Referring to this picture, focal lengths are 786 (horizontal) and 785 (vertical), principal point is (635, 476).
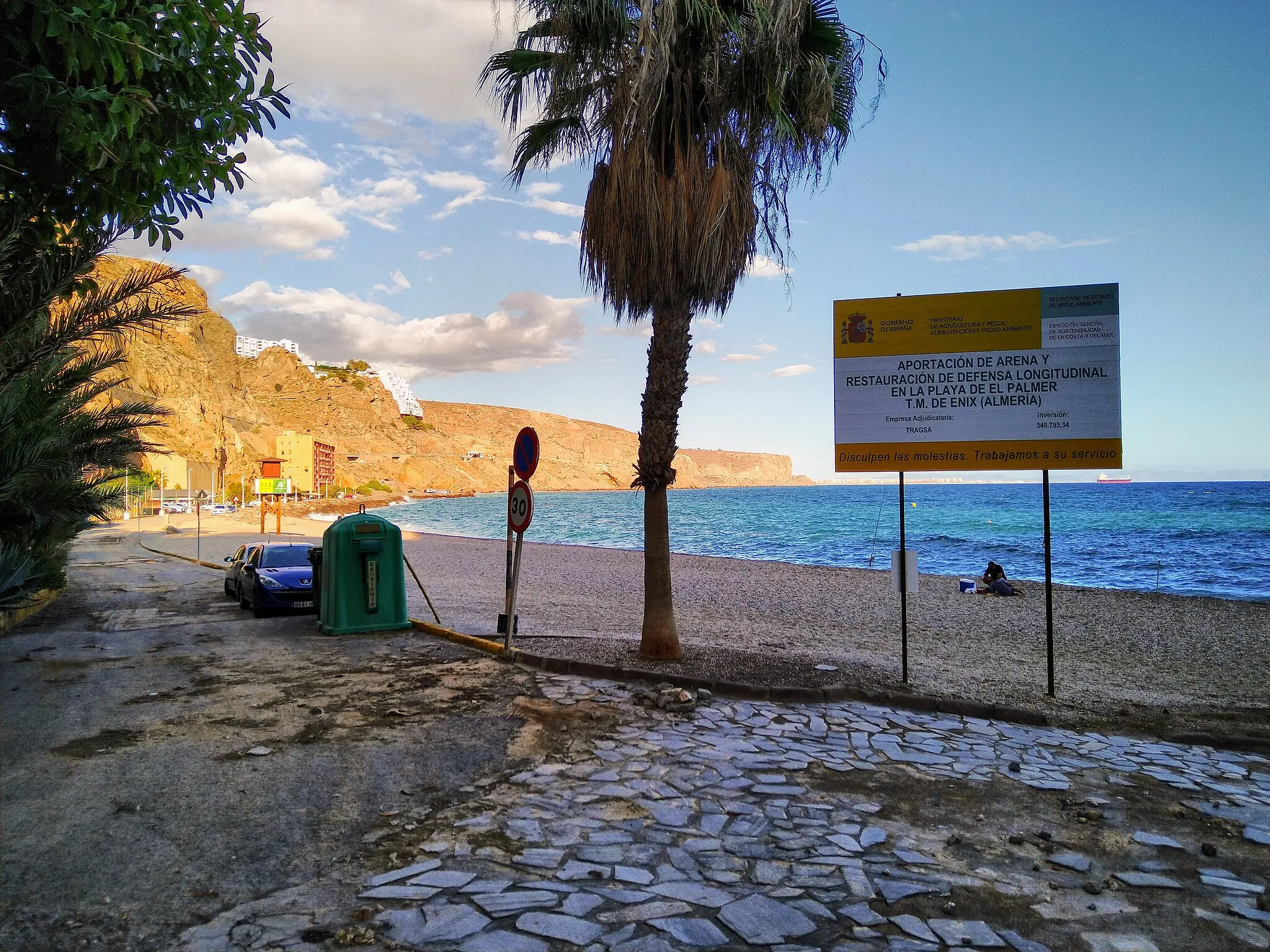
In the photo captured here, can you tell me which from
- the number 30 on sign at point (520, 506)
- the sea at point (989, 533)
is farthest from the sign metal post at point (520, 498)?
the sea at point (989, 533)

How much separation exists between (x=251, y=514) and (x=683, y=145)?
63277 millimetres

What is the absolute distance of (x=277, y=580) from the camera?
12.7m

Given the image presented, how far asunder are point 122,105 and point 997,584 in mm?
Answer: 17675

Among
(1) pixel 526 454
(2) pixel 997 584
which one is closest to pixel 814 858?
(1) pixel 526 454

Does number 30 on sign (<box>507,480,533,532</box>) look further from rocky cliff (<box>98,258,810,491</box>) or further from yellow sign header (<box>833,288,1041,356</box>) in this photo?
rocky cliff (<box>98,258,810,491</box>)

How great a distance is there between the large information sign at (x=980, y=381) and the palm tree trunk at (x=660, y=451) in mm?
1663

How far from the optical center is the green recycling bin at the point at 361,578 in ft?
33.4

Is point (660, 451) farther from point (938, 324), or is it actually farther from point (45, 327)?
point (45, 327)


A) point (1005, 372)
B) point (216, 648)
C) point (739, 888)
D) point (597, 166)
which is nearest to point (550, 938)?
point (739, 888)

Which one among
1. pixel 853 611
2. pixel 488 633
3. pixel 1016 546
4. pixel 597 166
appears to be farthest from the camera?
pixel 1016 546

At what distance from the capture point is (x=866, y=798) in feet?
15.2

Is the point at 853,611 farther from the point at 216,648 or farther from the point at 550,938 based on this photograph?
the point at 550,938

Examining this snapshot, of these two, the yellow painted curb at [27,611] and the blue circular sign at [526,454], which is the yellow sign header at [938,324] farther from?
the yellow painted curb at [27,611]

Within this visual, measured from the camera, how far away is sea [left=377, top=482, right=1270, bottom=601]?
98.7 feet
